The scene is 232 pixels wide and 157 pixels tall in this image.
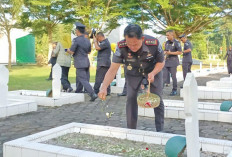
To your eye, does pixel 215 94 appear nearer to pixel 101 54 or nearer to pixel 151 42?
pixel 101 54

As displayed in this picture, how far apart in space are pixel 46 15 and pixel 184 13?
13806mm

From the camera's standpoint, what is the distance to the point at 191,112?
8.48ft

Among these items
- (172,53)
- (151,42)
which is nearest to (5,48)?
(172,53)

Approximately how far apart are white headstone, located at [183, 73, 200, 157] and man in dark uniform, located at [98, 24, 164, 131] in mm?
986

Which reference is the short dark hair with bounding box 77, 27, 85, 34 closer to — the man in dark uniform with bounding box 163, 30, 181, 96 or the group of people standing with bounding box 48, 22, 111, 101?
the group of people standing with bounding box 48, 22, 111, 101

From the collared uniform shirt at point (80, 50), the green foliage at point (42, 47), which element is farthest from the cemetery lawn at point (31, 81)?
the green foliage at point (42, 47)

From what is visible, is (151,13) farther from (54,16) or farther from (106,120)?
(106,120)

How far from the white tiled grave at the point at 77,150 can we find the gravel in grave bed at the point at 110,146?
75 mm

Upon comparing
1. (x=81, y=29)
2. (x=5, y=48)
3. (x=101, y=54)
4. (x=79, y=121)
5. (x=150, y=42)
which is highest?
(x=5, y=48)

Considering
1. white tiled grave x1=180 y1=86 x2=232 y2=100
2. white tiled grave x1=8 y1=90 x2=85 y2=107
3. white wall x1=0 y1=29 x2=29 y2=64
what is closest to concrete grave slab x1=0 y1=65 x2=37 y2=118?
white tiled grave x1=8 y1=90 x2=85 y2=107

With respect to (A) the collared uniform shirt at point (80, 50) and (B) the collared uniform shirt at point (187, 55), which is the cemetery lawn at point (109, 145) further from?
(B) the collared uniform shirt at point (187, 55)

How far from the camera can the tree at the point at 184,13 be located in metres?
25.8

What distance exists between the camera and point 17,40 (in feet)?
127

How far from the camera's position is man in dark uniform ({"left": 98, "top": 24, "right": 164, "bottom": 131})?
3469mm
